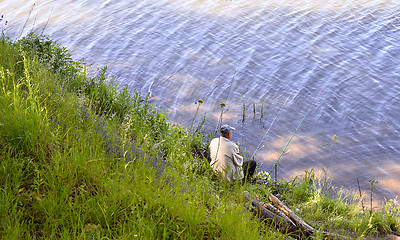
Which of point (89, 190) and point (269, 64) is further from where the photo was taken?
point (269, 64)

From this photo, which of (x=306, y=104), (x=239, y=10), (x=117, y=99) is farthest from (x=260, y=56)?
(x=117, y=99)

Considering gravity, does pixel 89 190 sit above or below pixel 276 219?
above

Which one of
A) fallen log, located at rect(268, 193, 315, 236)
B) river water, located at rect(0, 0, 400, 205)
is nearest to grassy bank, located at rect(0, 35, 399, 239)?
fallen log, located at rect(268, 193, 315, 236)

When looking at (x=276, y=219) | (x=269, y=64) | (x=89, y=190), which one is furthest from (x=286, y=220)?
(x=269, y=64)

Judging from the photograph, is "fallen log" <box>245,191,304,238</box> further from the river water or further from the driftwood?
the river water

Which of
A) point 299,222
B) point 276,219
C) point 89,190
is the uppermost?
point 89,190

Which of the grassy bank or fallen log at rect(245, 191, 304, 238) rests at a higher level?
the grassy bank

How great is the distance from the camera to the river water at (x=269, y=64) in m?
9.21

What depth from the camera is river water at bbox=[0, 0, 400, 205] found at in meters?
9.21

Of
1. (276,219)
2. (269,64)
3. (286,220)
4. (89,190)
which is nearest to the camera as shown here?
(89,190)

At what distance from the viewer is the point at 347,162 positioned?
8758 mm

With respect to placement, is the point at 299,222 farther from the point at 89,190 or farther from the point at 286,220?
the point at 89,190

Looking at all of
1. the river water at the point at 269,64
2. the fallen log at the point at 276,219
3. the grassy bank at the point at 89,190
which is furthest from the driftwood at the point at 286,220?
the river water at the point at 269,64

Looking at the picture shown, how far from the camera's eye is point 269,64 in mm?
12492
